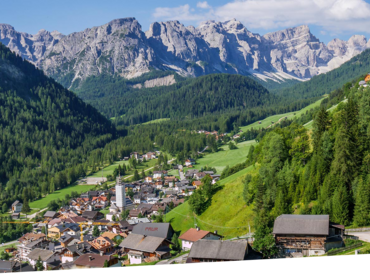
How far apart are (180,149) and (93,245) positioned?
6915cm

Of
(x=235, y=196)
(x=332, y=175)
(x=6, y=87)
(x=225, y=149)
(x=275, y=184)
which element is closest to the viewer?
(x=332, y=175)

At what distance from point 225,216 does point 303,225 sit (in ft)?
44.5

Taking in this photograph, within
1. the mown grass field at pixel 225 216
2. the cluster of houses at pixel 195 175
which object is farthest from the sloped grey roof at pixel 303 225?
the cluster of houses at pixel 195 175

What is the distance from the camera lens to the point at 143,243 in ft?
119

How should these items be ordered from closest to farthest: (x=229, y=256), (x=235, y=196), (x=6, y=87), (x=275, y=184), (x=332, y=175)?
(x=229, y=256), (x=332, y=175), (x=275, y=184), (x=235, y=196), (x=6, y=87)

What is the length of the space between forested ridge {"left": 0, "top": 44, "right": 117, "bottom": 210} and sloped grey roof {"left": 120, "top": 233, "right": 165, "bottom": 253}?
45.6m

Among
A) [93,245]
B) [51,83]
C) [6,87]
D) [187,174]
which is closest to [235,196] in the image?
[93,245]

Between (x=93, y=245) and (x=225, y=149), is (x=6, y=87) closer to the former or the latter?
(x=225, y=149)

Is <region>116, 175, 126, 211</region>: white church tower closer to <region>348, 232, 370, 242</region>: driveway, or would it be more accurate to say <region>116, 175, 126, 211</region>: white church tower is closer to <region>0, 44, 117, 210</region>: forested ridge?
<region>0, 44, 117, 210</region>: forested ridge

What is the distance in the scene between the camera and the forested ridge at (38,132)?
86.9 metres

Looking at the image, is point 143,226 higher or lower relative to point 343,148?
lower

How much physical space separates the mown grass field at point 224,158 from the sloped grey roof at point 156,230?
142 ft

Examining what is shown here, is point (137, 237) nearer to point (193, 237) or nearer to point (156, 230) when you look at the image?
point (156, 230)

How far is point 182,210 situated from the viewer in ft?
158
